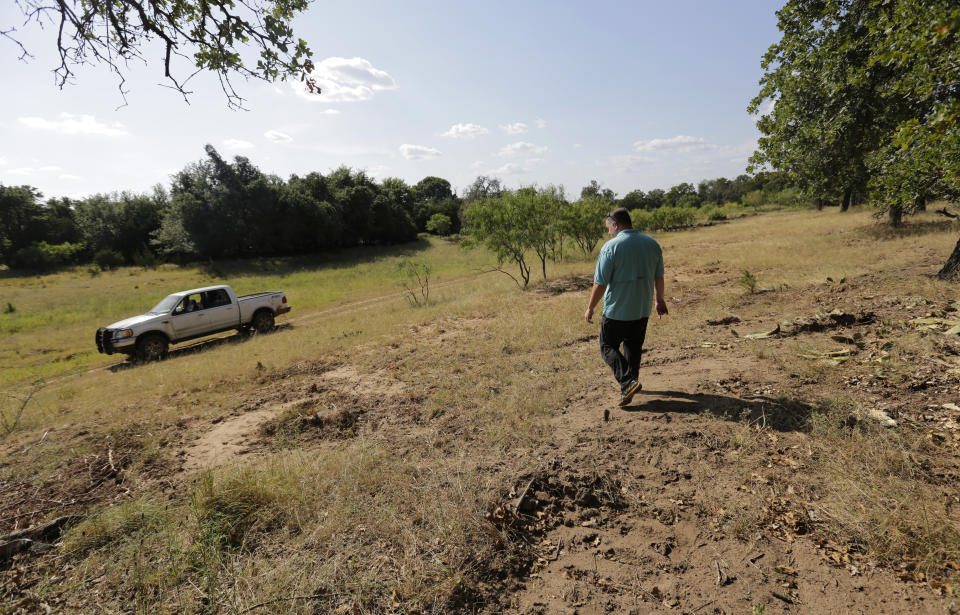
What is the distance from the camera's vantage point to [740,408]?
4125 millimetres

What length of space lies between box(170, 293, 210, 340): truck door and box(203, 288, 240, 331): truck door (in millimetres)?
170

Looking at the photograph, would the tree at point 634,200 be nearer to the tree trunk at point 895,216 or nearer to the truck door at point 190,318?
the tree trunk at point 895,216

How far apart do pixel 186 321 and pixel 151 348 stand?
1198mm

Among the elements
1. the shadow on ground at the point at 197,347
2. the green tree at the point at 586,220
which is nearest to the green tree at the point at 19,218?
the shadow on ground at the point at 197,347

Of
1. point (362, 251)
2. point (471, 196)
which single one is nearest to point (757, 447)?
point (362, 251)

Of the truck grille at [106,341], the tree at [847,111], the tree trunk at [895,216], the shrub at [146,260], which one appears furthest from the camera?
the shrub at [146,260]

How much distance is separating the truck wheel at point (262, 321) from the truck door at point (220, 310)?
60 cm

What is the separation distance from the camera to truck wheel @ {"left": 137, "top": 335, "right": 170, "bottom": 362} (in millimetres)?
11399

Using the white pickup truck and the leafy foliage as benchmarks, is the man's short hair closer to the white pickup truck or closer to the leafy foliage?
the leafy foliage

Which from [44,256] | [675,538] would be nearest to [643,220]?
[675,538]

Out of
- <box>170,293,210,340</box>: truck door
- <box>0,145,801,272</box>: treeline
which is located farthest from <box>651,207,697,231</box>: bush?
<box>170,293,210,340</box>: truck door

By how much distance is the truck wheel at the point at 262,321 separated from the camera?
14188 millimetres

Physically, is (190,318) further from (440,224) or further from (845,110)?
(440,224)

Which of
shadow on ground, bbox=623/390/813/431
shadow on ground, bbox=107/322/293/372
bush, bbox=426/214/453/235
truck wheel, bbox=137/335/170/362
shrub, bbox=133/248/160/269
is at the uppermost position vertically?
bush, bbox=426/214/453/235
